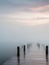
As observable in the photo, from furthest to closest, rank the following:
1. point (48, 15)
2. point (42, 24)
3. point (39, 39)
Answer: point (39, 39) < point (42, 24) < point (48, 15)

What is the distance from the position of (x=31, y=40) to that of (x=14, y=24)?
305 cm

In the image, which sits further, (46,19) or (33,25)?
(33,25)

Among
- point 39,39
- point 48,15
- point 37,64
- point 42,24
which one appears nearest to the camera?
point 37,64

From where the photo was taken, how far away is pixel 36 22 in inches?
774

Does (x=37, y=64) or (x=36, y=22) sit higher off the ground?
(x=36, y=22)

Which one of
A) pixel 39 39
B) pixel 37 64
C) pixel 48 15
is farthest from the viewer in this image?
pixel 39 39

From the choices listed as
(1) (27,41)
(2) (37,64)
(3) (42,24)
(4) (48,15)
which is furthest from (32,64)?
(1) (27,41)

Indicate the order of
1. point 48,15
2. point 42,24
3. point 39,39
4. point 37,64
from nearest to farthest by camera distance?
point 37,64 < point 48,15 < point 42,24 < point 39,39

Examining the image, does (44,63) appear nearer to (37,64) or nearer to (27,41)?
(37,64)

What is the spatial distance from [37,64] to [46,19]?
9600mm

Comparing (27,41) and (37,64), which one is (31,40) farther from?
(37,64)

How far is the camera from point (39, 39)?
22047 mm

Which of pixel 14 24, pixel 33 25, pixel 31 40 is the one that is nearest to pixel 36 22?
pixel 33 25

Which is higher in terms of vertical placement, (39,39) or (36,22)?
(36,22)
